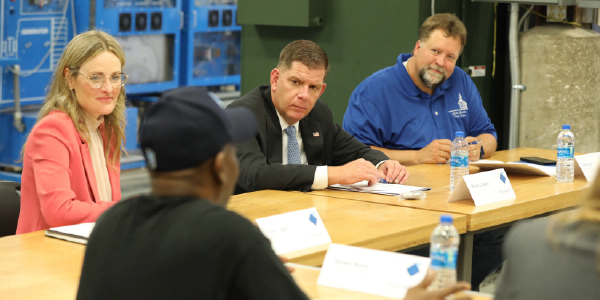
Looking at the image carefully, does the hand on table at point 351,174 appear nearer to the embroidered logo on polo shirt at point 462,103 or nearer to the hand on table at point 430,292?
the embroidered logo on polo shirt at point 462,103

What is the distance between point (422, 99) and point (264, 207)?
5.46 feet

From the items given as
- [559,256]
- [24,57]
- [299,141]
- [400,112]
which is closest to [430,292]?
[559,256]

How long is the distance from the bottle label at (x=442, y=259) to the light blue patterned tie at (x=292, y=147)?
4.72 feet

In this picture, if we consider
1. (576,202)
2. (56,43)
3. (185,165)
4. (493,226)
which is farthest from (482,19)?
(185,165)

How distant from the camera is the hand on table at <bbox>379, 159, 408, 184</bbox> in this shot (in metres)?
3.07

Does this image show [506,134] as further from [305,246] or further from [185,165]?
[185,165]

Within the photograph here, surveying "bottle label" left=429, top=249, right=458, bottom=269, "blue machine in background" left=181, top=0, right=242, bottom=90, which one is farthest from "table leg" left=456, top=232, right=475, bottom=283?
"blue machine in background" left=181, top=0, right=242, bottom=90

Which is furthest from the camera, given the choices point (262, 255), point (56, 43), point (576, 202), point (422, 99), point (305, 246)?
point (56, 43)

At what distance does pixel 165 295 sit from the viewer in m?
1.16

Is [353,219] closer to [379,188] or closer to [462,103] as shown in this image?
[379,188]

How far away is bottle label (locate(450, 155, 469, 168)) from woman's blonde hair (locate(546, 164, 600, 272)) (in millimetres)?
1817

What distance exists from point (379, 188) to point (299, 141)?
0.49 metres

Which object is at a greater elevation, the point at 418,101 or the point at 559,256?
the point at 418,101

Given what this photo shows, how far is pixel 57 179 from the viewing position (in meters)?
2.43
